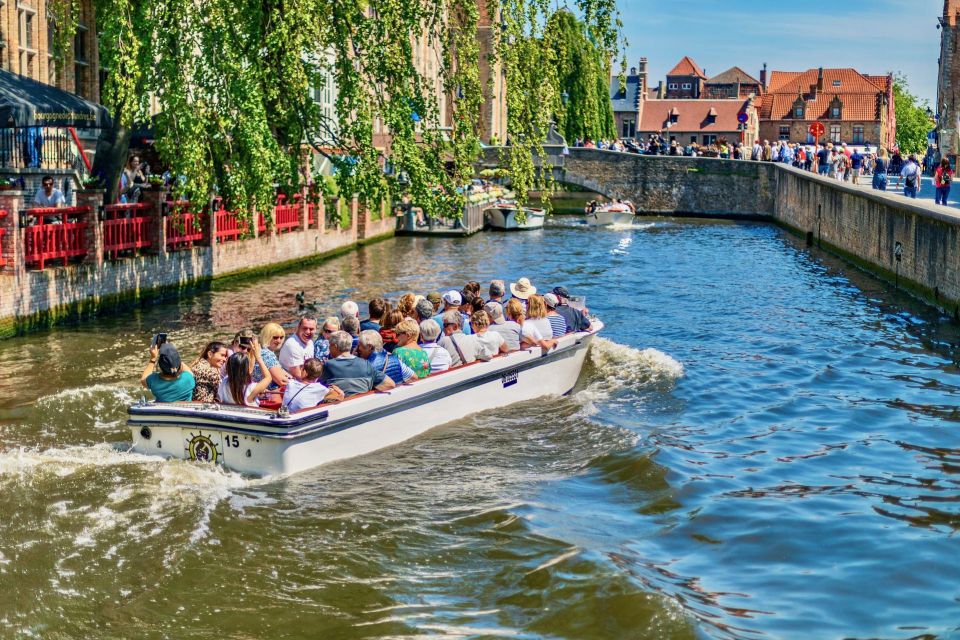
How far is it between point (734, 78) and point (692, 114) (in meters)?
33.3

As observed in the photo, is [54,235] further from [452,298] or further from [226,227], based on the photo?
[452,298]

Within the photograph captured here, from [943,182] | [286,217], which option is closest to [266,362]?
[286,217]

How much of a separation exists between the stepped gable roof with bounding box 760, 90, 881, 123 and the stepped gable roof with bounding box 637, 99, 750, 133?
381 inches

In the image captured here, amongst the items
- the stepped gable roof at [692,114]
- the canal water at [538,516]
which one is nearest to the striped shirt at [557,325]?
the canal water at [538,516]

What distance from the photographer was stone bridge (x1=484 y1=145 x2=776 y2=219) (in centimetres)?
5356

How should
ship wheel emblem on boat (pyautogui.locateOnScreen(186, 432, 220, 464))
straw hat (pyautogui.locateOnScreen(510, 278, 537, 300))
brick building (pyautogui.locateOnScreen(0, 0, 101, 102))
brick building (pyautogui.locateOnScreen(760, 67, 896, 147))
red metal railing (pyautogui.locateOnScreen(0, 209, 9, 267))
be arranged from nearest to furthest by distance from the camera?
ship wheel emblem on boat (pyautogui.locateOnScreen(186, 432, 220, 464))
straw hat (pyautogui.locateOnScreen(510, 278, 537, 300))
red metal railing (pyautogui.locateOnScreen(0, 209, 9, 267))
brick building (pyautogui.locateOnScreen(0, 0, 101, 102))
brick building (pyautogui.locateOnScreen(760, 67, 896, 147))

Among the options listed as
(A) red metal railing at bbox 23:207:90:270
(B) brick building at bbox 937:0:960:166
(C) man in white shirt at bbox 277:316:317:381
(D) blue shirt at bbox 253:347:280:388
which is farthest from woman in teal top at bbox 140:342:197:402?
(B) brick building at bbox 937:0:960:166

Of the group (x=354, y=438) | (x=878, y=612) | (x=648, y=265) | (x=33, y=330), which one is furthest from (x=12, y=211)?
(x=648, y=265)

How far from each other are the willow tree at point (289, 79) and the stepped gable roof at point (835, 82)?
4351 inches

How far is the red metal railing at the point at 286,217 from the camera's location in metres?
28.4

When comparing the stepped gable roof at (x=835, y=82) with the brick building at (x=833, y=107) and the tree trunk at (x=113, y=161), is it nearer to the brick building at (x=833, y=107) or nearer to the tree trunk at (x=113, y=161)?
the brick building at (x=833, y=107)

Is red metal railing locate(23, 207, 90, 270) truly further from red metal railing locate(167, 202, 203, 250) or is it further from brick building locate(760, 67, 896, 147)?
brick building locate(760, 67, 896, 147)

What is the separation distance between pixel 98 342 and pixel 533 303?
21.7ft

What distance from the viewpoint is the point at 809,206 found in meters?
40.7
